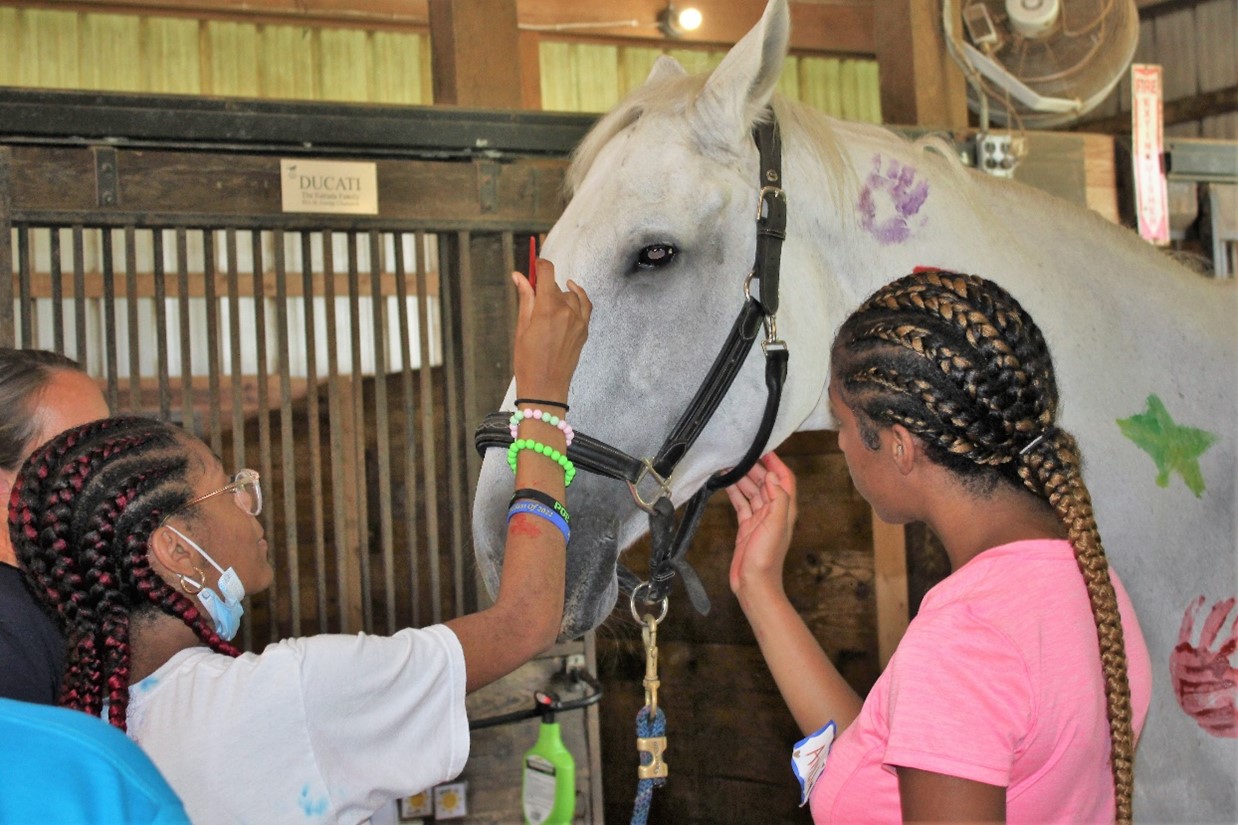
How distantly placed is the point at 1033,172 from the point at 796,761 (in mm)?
2130

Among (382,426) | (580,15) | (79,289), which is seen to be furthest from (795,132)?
(580,15)

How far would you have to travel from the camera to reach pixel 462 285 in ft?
8.41

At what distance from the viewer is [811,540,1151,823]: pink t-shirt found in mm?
1010

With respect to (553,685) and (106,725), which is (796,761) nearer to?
(106,725)

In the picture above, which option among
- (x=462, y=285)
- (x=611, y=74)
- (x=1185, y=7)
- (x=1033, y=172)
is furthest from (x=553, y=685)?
(x=1185, y=7)

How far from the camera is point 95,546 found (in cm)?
112

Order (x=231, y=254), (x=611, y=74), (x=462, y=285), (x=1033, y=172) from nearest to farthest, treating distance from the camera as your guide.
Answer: (x=231, y=254) → (x=462, y=285) → (x=1033, y=172) → (x=611, y=74)

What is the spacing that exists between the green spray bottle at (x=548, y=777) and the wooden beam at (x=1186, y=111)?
828 centimetres

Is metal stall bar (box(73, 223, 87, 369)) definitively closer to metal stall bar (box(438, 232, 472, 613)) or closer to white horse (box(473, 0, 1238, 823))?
metal stall bar (box(438, 232, 472, 613))

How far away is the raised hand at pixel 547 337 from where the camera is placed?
1.41 metres

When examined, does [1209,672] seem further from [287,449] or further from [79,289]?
[79,289]

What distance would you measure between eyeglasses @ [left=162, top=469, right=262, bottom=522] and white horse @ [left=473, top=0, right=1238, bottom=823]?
306 mm

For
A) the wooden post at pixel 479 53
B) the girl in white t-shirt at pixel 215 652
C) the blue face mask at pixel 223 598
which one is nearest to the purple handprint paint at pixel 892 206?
the girl in white t-shirt at pixel 215 652

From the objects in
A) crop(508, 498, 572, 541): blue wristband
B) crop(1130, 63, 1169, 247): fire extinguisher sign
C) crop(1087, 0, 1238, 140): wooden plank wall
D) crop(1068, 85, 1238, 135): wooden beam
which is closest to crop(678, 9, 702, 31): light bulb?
crop(1130, 63, 1169, 247): fire extinguisher sign
